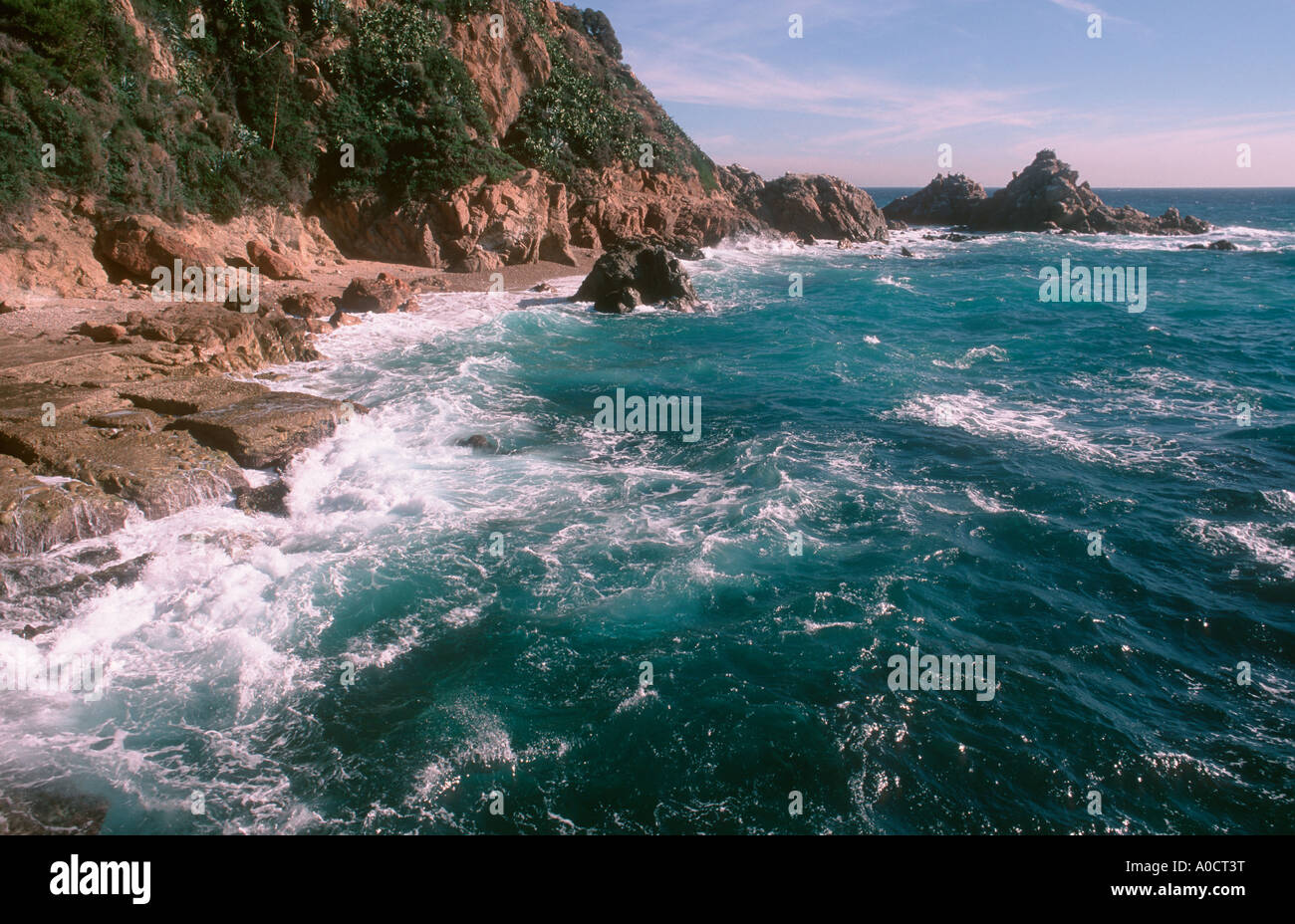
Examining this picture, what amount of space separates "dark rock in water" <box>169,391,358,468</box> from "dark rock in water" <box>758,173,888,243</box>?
4829 centimetres

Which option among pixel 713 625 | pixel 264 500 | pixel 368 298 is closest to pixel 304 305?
pixel 368 298

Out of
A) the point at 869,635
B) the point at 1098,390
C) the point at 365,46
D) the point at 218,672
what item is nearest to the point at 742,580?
the point at 869,635

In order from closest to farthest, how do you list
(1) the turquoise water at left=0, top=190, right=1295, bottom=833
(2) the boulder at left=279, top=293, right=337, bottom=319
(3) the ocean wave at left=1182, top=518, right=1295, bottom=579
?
(1) the turquoise water at left=0, top=190, right=1295, bottom=833
(3) the ocean wave at left=1182, top=518, right=1295, bottom=579
(2) the boulder at left=279, top=293, right=337, bottom=319

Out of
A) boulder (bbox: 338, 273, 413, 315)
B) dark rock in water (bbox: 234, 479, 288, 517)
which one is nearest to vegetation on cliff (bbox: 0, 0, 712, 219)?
boulder (bbox: 338, 273, 413, 315)

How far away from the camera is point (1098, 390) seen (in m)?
20.2

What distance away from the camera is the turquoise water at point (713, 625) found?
7352 millimetres

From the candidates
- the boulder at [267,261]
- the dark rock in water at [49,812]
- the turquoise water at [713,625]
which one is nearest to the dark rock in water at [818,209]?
the boulder at [267,261]

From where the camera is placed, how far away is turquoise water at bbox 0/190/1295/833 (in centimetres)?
735

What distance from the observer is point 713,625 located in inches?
394

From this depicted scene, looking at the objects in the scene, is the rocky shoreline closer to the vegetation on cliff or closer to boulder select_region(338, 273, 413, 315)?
boulder select_region(338, 273, 413, 315)

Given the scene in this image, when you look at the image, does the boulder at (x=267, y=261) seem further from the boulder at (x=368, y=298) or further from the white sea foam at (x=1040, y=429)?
the white sea foam at (x=1040, y=429)

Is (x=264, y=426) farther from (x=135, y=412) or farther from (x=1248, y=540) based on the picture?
(x=1248, y=540)

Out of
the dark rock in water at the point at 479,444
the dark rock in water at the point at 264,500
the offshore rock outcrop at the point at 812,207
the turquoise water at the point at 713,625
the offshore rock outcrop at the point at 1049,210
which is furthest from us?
the offshore rock outcrop at the point at 1049,210

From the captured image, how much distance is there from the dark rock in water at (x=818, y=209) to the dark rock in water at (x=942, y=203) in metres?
21.4
